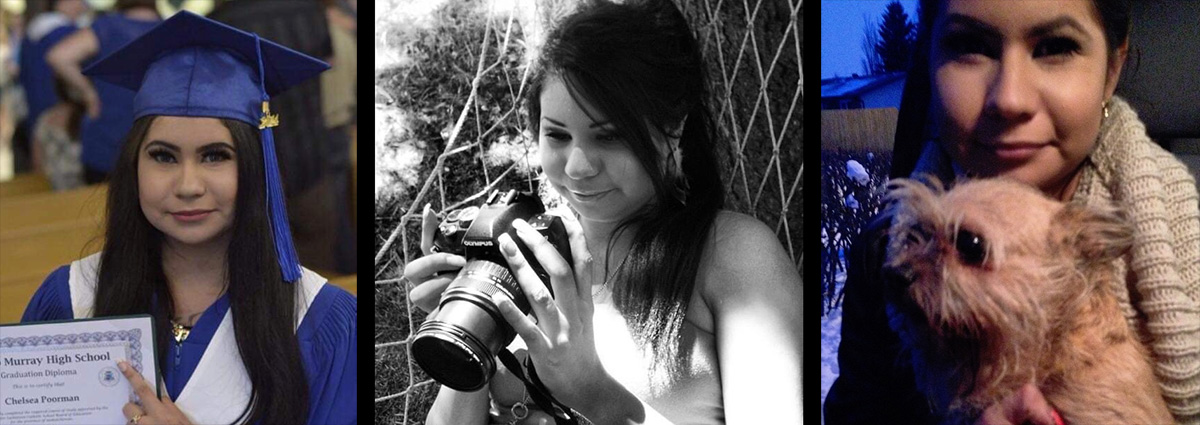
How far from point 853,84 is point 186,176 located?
1468mm

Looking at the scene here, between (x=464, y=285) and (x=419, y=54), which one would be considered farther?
(x=419, y=54)

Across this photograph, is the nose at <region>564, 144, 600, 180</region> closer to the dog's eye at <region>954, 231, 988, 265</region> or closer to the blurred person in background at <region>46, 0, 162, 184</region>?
the dog's eye at <region>954, 231, 988, 265</region>

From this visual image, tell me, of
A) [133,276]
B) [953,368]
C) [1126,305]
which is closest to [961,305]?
[953,368]

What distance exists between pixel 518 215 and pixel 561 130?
0.69 ft

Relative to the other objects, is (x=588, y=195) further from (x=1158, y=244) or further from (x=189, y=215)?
(x=1158, y=244)

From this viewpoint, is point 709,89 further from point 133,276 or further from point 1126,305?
point 133,276

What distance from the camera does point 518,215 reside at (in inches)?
103

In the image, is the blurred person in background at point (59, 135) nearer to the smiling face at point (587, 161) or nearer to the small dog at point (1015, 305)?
the smiling face at point (587, 161)

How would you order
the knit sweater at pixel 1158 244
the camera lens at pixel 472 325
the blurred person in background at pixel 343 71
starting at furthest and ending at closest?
the blurred person in background at pixel 343 71 < the knit sweater at pixel 1158 244 < the camera lens at pixel 472 325

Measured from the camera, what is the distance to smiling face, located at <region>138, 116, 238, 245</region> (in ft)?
8.52

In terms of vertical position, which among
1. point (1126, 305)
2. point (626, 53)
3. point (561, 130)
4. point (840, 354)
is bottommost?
point (840, 354)

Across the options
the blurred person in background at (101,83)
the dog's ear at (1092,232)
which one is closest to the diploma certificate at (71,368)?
the blurred person in background at (101,83)

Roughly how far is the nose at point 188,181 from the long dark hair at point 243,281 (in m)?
0.09

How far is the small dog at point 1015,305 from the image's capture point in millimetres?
2586
